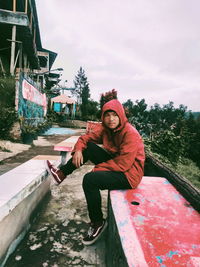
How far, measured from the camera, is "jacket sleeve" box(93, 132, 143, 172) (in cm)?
191

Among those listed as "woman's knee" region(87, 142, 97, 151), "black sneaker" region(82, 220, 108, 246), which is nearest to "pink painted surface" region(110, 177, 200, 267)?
"black sneaker" region(82, 220, 108, 246)

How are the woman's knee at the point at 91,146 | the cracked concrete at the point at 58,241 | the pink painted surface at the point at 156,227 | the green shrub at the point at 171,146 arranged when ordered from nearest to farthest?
1. the pink painted surface at the point at 156,227
2. the cracked concrete at the point at 58,241
3. the woman's knee at the point at 91,146
4. the green shrub at the point at 171,146

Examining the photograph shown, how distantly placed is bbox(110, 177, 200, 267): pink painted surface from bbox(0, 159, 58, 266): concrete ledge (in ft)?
2.72

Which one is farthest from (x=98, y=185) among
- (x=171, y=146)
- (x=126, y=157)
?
(x=171, y=146)

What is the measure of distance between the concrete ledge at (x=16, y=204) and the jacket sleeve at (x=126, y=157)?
2.45 ft

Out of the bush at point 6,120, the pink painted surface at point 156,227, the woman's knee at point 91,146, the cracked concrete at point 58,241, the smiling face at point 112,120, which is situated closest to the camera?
the pink painted surface at point 156,227

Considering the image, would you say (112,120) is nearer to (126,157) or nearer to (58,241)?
(126,157)

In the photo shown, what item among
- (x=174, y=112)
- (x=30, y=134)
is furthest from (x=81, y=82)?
(x=30, y=134)

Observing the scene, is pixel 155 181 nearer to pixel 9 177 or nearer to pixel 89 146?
pixel 89 146

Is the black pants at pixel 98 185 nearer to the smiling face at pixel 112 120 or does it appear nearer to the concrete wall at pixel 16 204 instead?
the smiling face at pixel 112 120

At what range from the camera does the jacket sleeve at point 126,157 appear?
1912mm

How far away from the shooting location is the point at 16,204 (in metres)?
1.71

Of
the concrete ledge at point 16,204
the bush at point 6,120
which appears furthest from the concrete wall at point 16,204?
the bush at point 6,120

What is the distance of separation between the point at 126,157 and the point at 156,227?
726 millimetres
